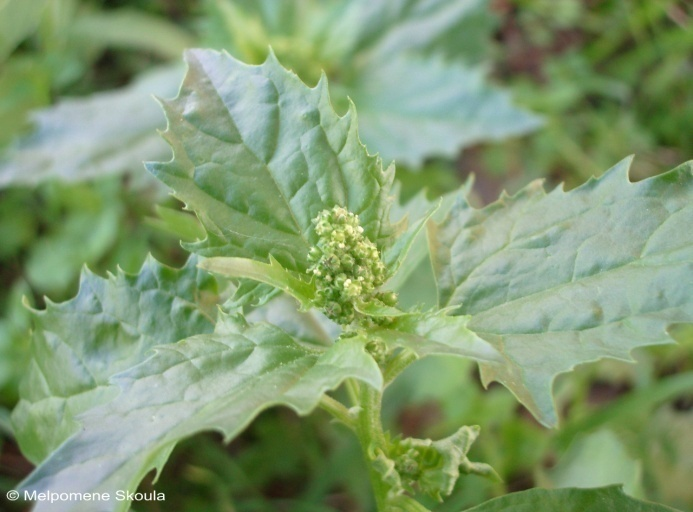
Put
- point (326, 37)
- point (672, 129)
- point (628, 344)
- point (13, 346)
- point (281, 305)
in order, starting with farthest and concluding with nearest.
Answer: point (672, 129), point (326, 37), point (13, 346), point (281, 305), point (628, 344)

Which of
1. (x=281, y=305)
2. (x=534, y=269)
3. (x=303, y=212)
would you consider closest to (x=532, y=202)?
(x=534, y=269)

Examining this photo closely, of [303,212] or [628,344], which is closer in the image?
[628,344]

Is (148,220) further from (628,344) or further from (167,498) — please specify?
(167,498)

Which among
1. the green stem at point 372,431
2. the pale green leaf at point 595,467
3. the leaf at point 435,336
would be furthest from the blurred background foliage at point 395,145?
the leaf at point 435,336

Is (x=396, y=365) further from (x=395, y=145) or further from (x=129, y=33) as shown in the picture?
(x=129, y=33)

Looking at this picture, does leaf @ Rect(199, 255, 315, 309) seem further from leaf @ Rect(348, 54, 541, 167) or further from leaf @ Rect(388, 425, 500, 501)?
leaf @ Rect(348, 54, 541, 167)

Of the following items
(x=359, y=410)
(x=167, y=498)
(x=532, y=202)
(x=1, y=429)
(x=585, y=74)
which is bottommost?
(x=167, y=498)

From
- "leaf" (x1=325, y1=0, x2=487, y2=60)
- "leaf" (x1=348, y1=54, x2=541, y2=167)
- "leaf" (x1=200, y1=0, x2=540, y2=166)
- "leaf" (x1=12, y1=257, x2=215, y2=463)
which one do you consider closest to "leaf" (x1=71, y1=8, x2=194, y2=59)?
"leaf" (x1=200, y1=0, x2=540, y2=166)
